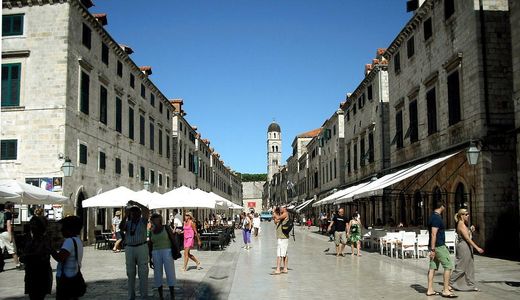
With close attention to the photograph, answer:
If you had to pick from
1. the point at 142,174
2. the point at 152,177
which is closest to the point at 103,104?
the point at 142,174

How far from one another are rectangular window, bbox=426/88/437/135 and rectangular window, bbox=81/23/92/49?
15662 millimetres

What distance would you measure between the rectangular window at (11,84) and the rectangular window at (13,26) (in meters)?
1.54

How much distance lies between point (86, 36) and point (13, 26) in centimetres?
319

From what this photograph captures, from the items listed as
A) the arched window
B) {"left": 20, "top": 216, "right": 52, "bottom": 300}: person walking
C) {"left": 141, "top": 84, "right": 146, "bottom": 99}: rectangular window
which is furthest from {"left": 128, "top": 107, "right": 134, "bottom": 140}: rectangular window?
{"left": 20, "top": 216, "right": 52, "bottom": 300}: person walking

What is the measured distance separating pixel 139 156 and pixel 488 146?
75.3 feet

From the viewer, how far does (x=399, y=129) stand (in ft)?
84.3

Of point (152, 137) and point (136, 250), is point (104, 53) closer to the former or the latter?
point (152, 137)

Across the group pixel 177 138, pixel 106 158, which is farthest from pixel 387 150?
pixel 177 138

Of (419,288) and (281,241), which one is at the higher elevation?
(281,241)

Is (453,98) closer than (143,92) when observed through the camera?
Yes

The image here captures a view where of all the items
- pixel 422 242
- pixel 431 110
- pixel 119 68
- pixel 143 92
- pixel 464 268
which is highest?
pixel 119 68

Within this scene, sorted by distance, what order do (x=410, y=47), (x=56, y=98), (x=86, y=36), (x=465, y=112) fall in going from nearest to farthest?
(x=465, y=112) → (x=56, y=98) → (x=410, y=47) → (x=86, y=36)

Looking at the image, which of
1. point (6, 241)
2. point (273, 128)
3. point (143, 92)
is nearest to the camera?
point (6, 241)

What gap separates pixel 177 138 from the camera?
152 feet
